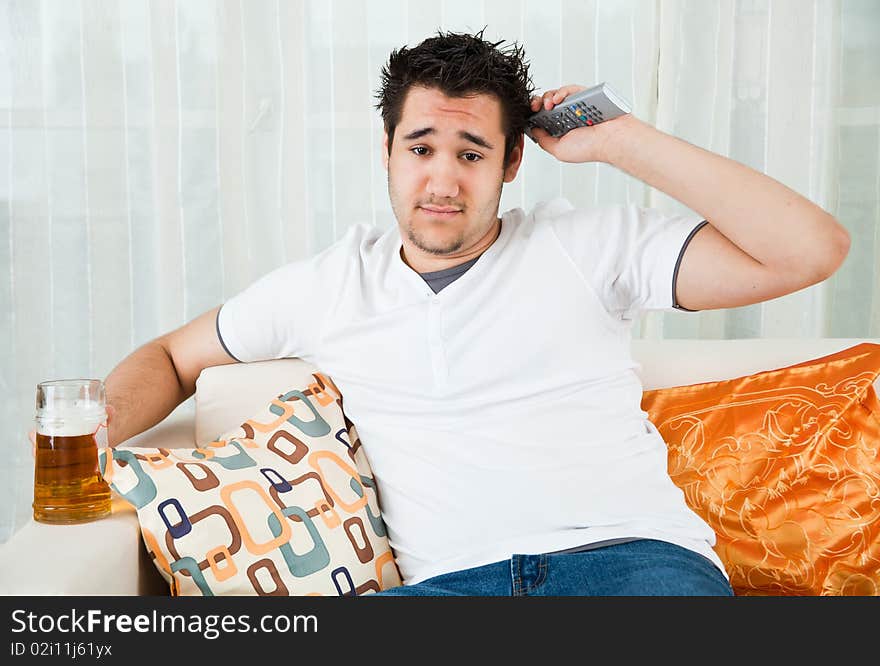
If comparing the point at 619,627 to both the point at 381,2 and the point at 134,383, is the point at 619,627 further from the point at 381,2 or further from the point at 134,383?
the point at 381,2

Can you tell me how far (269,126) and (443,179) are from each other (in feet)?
3.42

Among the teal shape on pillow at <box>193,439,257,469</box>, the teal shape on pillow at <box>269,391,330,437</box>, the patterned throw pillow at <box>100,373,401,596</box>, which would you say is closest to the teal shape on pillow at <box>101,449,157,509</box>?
the patterned throw pillow at <box>100,373,401,596</box>

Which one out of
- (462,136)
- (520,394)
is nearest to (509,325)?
(520,394)

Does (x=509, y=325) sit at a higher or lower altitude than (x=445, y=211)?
lower

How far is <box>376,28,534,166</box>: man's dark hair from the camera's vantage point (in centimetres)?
152

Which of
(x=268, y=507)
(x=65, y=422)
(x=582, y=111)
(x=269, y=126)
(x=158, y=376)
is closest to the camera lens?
(x=65, y=422)

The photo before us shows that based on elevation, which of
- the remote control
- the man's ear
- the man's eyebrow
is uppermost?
the remote control

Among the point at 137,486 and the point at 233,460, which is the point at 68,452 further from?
the point at 233,460

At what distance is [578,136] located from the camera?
153cm

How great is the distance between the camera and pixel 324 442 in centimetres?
149

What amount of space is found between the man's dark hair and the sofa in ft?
1.56

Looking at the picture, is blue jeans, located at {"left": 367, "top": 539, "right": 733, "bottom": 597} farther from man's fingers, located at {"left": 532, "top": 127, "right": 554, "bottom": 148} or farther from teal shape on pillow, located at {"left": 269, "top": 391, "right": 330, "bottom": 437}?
man's fingers, located at {"left": 532, "top": 127, "right": 554, "bottom": 148}

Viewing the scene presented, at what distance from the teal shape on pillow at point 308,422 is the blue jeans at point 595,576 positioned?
0.92 feet

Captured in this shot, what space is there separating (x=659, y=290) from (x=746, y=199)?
0.61 feet
